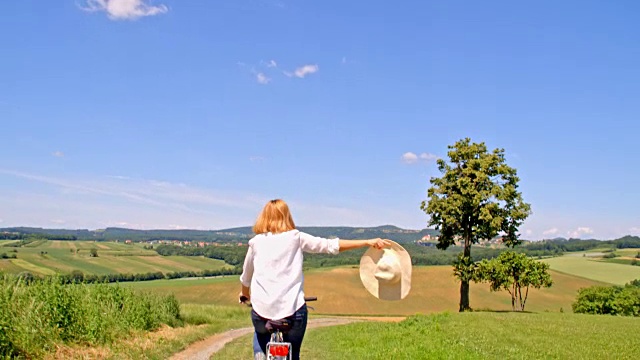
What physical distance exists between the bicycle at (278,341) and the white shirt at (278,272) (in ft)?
0.24

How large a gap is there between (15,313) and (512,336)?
49.6 ft

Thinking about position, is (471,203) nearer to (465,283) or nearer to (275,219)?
(465,283)

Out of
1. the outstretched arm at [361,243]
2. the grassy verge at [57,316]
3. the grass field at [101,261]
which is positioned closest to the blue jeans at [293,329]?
the outstretched arm at [361,243]

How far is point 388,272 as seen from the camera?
6.50m

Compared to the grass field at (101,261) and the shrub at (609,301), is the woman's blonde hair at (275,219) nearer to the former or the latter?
the shrub at (609,301)

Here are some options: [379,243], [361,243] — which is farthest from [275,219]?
[379,243]

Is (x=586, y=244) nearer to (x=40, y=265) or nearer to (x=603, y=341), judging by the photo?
(x=40, y=265)

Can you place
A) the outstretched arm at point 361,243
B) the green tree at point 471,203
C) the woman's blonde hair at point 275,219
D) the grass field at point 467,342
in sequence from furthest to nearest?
the green tree at point 471,203, the grass field at point 467,342, the outstretched arm at point 361,243, the woman's blonde hair at point 275,219

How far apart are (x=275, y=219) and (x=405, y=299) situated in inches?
2804

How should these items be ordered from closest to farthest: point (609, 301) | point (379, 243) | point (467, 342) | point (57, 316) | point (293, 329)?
point (293, 329), point (379, 243), point (57, 316), point (467, 342), point (609, 301)

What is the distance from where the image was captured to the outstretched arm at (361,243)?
6.07 meters

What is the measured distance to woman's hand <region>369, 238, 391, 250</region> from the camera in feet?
20.7

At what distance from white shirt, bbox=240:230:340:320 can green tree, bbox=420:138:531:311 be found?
112 ft

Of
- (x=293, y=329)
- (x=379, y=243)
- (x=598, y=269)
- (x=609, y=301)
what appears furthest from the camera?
(x=598, y=269)
